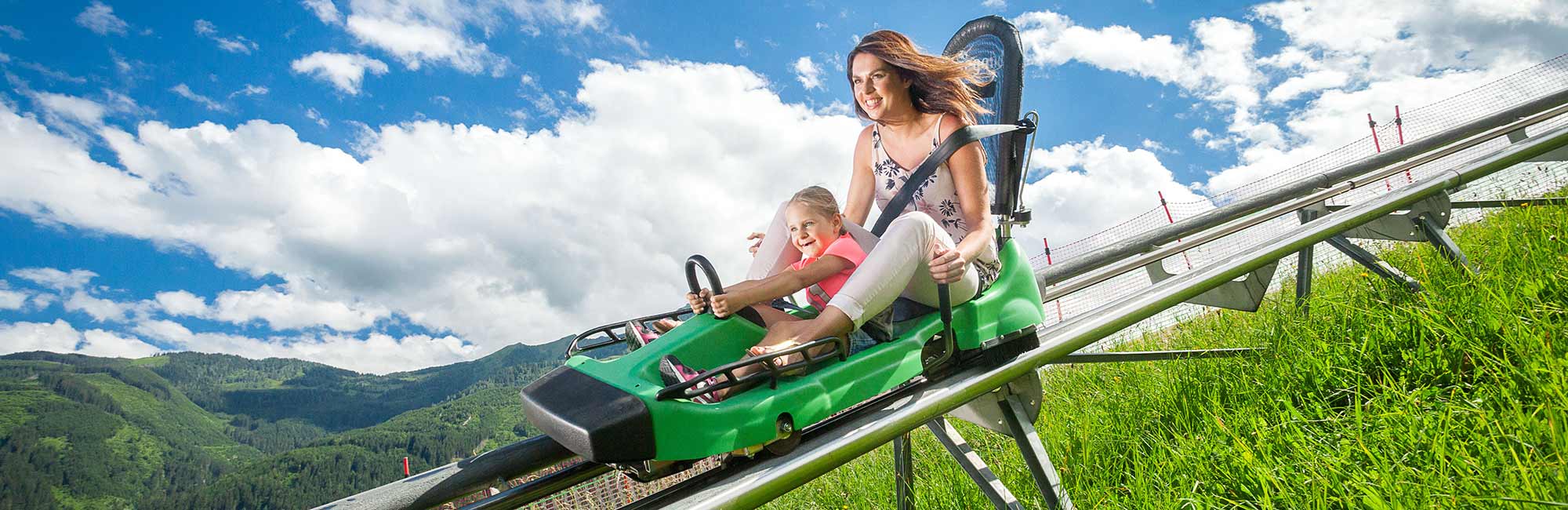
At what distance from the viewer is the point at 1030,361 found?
8.21ft

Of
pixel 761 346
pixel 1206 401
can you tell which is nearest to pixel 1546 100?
pixel 1206 401

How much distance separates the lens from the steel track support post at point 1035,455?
2389 mm

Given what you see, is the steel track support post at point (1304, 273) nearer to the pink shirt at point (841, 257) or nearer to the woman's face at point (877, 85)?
the woman's face at point (877, 85)

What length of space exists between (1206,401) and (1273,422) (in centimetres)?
28

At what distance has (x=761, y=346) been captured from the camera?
7.23 feet

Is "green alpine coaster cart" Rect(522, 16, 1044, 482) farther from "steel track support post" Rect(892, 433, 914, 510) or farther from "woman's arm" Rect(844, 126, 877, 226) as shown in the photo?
"steel track support post" Rect(892, 433, 914, 510)

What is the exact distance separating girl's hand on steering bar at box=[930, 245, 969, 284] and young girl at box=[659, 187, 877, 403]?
0.25 metres

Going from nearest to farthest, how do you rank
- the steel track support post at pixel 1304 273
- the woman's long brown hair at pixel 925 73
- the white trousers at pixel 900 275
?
the white trousers at pixel 900 275
the woman's long brown hair at pixel 925 73
the steel track support post at pixel 1304 273

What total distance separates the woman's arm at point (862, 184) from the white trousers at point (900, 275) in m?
0.52

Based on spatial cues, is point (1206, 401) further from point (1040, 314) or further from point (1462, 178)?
point (1462, 178)

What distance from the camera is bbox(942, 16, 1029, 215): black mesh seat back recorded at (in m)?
2.84

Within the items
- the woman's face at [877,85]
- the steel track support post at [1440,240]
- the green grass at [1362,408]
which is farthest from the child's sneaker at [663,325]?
the steel track support post at [1440,240]

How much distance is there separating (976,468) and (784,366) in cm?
81

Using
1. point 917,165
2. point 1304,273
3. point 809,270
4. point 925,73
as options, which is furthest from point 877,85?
point 1304,273
